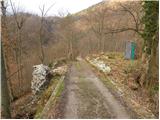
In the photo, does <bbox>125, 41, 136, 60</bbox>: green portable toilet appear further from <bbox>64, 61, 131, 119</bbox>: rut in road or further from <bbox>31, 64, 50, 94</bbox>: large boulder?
<bbox>64, 61, 131, 119</bbox>: rut in road

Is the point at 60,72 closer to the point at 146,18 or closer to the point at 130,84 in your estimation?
Result: the point at 130,84

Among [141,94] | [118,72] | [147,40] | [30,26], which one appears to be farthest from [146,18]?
[30,26]

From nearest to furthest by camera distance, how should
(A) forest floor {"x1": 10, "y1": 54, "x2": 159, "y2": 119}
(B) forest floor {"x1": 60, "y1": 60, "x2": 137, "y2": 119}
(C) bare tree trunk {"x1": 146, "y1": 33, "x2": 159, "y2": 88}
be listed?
(B) forest floor {"x1": 60, "y1": 60, "x2": 137, "y2": 119}, (A) forest floor {"x1": 10, "y1": 54, "x2": 159, "y2": 119}, (C) bare tree trunk {"x1": 146, "y1": 33, "x2": 159, "y2": 88}

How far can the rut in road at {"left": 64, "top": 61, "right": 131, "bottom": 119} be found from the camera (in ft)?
37.4

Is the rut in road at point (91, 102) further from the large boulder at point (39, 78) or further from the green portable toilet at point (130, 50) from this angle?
the green portable toilet at point (130, 50)

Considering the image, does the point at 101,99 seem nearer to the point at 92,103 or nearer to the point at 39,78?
the point at 92,103

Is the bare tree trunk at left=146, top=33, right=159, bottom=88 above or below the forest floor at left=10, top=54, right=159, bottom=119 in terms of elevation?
above

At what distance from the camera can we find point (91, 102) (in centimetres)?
1317

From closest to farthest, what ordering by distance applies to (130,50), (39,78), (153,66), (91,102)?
(91,102), (153,66), (39,78), (130,50)

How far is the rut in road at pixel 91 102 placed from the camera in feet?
37.4

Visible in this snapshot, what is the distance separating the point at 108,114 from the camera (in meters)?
11.4

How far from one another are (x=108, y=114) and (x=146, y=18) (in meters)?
11.8

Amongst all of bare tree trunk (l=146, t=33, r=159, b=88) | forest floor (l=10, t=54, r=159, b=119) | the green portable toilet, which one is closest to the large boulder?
forest floor (l=10, t=54, r=159, b=119)


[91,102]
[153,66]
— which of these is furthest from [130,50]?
[91,102]
